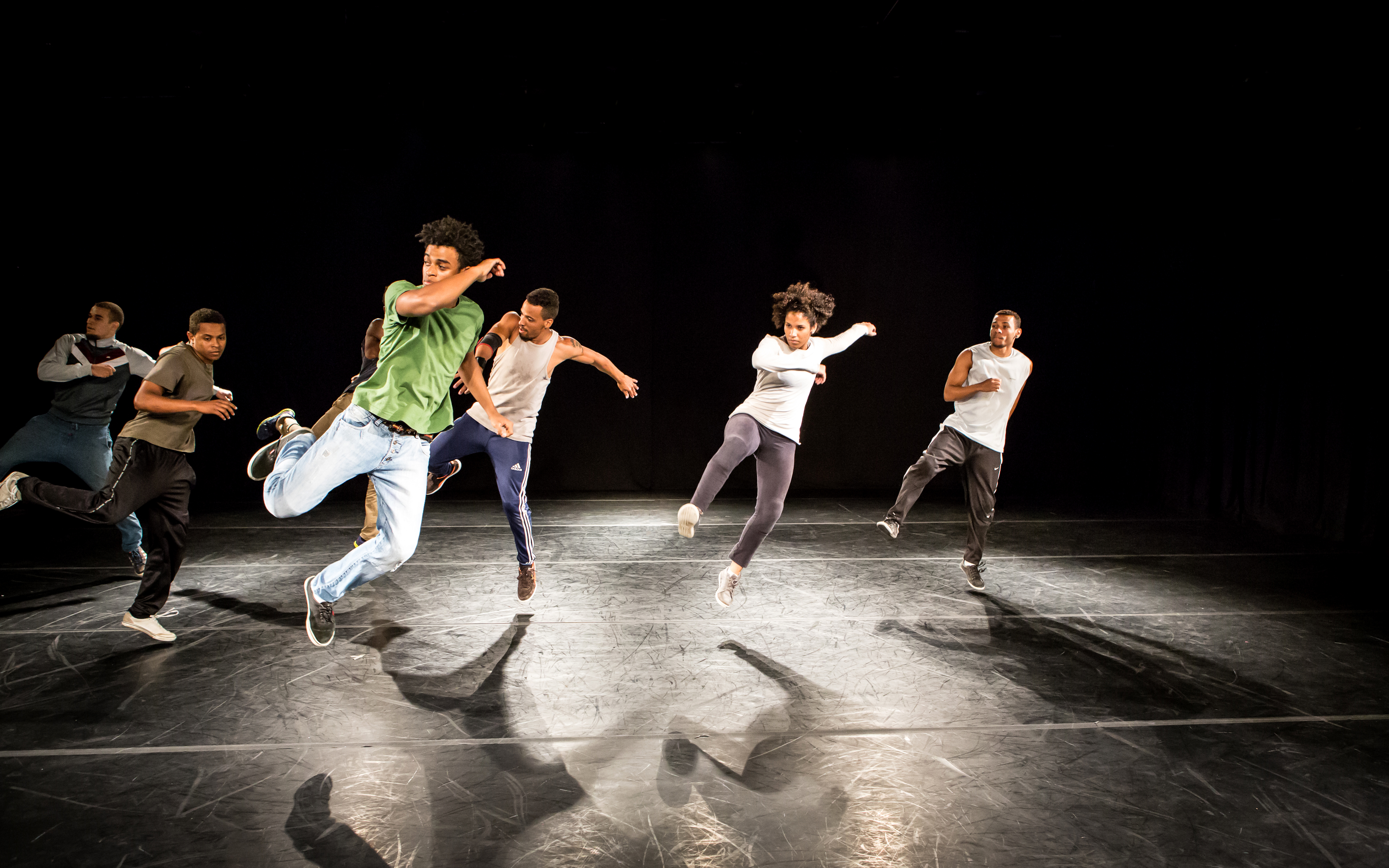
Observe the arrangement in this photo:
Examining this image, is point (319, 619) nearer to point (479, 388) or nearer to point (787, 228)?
point (479, 388)

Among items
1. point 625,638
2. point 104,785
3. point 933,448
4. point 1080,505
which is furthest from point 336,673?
point 1080,505

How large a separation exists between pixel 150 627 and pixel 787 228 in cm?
629

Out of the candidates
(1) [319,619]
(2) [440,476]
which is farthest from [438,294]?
(2) [440,476]

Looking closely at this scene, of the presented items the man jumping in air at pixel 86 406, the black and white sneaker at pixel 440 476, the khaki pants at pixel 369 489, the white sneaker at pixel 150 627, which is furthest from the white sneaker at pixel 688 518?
the man jumping in air at pixel 86 406

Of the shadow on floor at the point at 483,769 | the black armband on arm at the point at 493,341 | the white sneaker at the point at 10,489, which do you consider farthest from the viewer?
the black armband on arm at the point at 493,341

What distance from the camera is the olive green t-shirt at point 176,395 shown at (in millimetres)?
3469

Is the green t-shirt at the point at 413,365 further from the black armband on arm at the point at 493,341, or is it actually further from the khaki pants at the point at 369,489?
the khaki pants at the point at 369,489

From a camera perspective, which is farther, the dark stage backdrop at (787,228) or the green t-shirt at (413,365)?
the dark stage backdrop at (787,228)

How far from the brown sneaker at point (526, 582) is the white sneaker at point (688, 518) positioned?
2.63ft

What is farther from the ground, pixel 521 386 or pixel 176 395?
pixel 521 386

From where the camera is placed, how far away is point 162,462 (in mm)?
3535

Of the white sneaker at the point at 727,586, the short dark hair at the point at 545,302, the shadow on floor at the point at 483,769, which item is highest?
the short dark hair at the point at 545,302

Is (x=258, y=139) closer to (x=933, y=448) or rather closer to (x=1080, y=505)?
(x=933, y=448)

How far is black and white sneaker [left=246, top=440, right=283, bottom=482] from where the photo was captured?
11.2 feet
